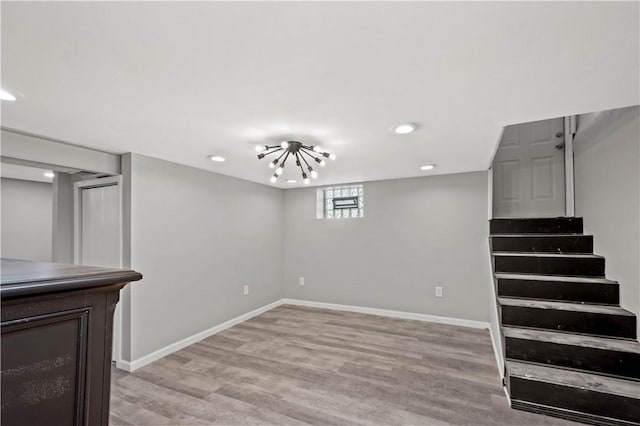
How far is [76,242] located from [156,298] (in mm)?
1110

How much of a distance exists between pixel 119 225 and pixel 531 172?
4.74 m

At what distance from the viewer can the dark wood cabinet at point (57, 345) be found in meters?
0.47

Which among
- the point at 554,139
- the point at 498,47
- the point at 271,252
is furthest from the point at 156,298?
the point at 554,139

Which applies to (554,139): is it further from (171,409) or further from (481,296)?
(171,409)

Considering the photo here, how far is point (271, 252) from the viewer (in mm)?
5016

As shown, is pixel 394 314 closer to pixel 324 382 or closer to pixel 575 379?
pixel 324 382

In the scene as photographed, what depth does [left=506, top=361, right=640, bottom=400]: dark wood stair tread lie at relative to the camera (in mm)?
1959

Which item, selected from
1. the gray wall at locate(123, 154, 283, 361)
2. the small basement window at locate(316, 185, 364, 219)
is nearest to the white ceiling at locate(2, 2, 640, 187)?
the gray wall at locate(123, 154, 283, 361)

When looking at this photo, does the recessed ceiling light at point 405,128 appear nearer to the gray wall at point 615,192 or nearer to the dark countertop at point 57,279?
the gray wall at point 615,192

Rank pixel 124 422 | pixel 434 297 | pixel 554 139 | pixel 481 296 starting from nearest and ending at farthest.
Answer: pixel 124 422
pixel 554 139
pixel 481 296
pixel 434 297

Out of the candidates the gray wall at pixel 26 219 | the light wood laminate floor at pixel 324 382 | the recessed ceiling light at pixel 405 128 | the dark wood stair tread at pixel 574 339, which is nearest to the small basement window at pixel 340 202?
the light wood laminate floor at pixel 324 382

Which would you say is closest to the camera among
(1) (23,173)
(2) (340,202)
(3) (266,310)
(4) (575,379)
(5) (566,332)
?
(4) (575,379)

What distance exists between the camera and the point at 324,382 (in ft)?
8.56

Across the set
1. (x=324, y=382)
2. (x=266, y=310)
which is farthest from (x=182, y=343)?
(x=324, y=382)
